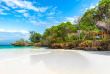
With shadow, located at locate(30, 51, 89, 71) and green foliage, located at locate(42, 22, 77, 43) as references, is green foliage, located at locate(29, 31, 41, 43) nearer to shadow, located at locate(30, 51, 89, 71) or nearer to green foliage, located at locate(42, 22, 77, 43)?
green foliage, located at locate(42, 22, 77, 43)

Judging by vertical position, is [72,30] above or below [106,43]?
above

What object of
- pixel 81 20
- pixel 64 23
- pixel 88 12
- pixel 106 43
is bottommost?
pixel 106 43

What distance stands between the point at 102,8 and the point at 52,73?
1812cm

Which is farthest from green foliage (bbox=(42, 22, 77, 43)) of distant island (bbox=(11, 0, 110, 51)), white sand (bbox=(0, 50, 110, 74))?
white sand (bbox=(0, 50, 110, 74))

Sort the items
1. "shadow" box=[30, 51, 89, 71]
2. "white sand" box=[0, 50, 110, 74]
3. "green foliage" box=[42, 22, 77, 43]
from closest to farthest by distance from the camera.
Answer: "white sand" box=[0, 50, 110, 74] → "shadow" box=[30, 51, 89, 71] → "green foliage" box=[42, 22, 77, 43]

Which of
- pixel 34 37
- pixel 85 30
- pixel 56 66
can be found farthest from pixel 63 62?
pixel 34 37

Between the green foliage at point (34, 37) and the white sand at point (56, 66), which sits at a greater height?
the green foliage at point (34, 37)

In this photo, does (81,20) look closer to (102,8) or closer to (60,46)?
(102,8)

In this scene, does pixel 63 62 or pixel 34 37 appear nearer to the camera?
pixel 63 62

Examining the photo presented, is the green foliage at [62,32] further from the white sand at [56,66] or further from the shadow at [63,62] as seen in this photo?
the white sand at [56,66]

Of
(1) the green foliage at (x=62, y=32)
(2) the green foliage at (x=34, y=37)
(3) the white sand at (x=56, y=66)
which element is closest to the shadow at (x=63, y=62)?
(3) the white sand at (x=56, y=66)

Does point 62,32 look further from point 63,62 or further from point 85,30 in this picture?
point 63,62

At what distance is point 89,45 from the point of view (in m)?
10.4

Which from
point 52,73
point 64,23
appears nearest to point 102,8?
point 64,23
